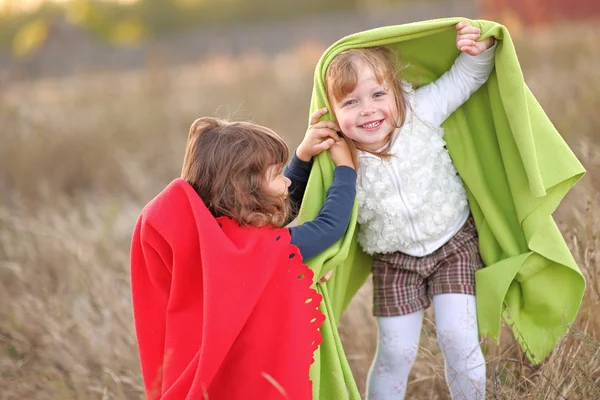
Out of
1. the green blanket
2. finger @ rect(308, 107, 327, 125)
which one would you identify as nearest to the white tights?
the green blanket

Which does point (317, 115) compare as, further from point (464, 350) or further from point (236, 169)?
point (464, 350)

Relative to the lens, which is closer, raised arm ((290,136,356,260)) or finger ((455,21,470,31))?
raised arm ((290,136,356,260))

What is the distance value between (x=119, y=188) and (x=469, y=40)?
470 centimetres

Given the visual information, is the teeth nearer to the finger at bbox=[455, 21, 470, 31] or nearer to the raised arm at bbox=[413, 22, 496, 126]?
the raised arm at bbox=[413, 22, 496, 126]

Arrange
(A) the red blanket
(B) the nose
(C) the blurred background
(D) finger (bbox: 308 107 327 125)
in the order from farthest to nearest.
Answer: (C) the blurred background
(D) finger (bbox: 308 107 327 125)
(B) the nose
(A) the red blanket

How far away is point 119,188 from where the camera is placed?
6.48 metres

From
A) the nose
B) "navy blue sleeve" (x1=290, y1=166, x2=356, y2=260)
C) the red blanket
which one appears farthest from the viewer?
the nose

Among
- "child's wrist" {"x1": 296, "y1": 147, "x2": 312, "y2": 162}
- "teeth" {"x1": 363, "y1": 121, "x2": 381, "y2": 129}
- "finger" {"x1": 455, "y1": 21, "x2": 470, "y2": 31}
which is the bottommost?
"child's wrist" {"x1": 296, "y1": 147, "x2": 312, "y2": 162}

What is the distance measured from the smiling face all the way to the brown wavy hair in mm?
271

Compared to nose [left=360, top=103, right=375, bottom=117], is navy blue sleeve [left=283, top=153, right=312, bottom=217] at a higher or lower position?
lower

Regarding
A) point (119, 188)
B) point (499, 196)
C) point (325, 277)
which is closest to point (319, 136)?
point (325, 277)

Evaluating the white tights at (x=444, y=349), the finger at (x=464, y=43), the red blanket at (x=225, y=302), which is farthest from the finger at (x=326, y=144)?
the white tights at (x=444, y=349)

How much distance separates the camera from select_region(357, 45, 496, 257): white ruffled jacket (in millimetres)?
2436

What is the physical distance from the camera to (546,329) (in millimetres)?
2576
